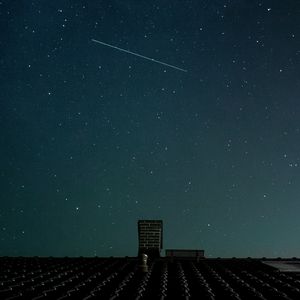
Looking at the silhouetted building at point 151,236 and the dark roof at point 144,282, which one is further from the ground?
the silhouetted building at point 151,236

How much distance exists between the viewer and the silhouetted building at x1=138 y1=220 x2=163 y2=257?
577 inches

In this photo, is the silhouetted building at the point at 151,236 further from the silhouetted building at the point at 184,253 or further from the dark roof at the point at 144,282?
the dark roof at the point at 144,282

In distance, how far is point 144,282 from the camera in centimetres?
781

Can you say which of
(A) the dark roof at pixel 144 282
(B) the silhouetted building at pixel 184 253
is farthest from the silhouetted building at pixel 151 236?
(A) the dark roof at pixel 144 282

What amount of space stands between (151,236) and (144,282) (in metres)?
7.22

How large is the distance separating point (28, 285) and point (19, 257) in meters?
6.62

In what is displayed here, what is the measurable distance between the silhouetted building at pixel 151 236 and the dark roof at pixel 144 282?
406cm

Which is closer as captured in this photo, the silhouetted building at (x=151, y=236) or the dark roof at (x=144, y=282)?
the dark roof at (x=144, y=282)

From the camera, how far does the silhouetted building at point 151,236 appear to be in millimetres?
14664

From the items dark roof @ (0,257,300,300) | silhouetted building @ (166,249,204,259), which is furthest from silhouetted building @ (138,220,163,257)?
dark roof @ (0,257,300,300)

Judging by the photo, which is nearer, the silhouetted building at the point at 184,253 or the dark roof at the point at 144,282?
the dark roof at the point at 144,282

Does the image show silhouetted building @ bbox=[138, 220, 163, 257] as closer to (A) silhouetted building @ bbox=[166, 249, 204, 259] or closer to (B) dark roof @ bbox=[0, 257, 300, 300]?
(A) silhouetted building @ bbox=[166, 249, 204, 259]

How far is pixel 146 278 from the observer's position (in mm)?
8383

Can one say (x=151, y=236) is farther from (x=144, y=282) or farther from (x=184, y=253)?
(x=144, y=282)
